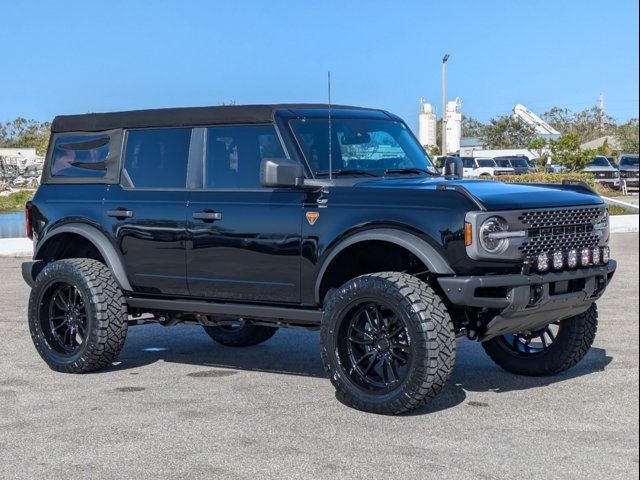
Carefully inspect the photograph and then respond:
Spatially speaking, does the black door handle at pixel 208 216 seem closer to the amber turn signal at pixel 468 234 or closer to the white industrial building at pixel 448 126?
the amber turn signal at pixel 468 234

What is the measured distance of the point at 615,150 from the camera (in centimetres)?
6781

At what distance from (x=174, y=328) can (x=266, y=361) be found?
224 cm

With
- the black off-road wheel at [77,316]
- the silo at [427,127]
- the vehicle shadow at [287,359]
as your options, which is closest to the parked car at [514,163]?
the silo at [427,127]

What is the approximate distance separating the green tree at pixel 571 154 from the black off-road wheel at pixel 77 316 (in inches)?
1318

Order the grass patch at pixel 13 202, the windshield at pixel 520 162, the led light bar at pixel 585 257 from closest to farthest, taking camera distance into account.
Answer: the led light bar at pixel 585 257 → the grass patch at pixel 13 202 → the windshield at pixel 520 162

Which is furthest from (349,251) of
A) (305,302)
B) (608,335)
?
(608,335)

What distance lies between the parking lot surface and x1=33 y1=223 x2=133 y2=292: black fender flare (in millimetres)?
746

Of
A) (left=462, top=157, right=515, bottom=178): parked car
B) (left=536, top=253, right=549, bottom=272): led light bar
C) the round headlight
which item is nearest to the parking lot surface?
(left=536, top=253, right=549, bottom=272): led light bar

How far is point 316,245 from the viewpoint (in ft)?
23.2

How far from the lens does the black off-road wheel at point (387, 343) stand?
641 cm

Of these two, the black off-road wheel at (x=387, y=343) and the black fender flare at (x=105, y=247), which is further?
the black fender flare at (x=105, y=247)

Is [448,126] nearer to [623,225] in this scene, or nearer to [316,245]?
[623,225]

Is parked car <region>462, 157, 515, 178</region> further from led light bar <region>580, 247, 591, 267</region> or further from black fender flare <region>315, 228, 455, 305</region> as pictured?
black fender flare <region>315, 228, 455, 305</region>

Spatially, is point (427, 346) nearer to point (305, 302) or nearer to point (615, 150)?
point (305, 302)
